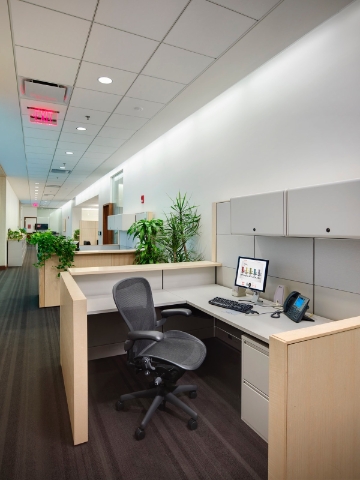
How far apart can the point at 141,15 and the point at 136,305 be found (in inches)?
87.1

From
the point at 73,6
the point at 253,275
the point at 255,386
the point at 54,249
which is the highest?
the point at 73,6

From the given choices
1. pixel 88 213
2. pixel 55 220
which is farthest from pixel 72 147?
pixel 55 220

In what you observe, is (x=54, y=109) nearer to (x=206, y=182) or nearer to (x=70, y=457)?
(x=206, y=182)

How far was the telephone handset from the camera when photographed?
2.23 m

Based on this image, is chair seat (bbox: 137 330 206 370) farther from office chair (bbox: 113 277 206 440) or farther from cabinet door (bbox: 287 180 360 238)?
cabinet door (bbox: 287 180 360 238)

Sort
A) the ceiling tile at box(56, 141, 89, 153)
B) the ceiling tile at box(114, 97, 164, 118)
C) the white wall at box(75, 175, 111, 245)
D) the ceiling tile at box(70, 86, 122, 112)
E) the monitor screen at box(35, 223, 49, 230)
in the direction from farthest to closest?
the monitor screen at box(35, 223, 49, 230)
the white wall at box(75, 175, 111, 245)
the ceiling tile at box(56, 141, 89, 153)
the ceiling tile at box(114, 97, 164, 118)
the ceiling tile at box(70, 86, 122, 112)

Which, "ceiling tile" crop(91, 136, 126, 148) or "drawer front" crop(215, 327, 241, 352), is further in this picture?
"ceiling tile" crop(91, 136, 126, 148)

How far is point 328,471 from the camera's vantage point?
1.37 meters

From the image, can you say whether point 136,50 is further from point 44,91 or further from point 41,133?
point 41,133

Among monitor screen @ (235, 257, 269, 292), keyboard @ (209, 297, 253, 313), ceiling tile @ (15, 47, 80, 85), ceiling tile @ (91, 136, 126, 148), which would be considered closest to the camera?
keyboard @ (209, 297, 253, 313)

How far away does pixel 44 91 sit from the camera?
3604 millimetres

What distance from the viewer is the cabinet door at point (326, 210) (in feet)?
6.02

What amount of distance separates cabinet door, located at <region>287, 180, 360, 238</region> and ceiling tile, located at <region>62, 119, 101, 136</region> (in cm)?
360

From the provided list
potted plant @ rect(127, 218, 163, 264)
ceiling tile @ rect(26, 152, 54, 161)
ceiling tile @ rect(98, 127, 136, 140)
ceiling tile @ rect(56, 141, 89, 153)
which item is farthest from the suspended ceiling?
ceiling tile @ rect(26, 152, 54, 161)
